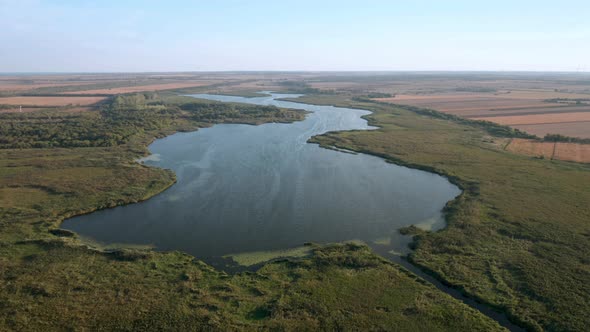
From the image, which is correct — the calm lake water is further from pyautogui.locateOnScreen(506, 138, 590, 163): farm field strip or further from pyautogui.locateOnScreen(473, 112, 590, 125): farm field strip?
pyautogui.locateOnScreen(473, 112, 590, 125): farm field strip

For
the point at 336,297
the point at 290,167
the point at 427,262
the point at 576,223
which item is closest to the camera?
the point at 336,297

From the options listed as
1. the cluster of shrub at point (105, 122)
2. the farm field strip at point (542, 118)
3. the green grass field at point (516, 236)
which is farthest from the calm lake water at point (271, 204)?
the farm field strip at point (542, 118)

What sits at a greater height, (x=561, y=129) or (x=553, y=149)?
(x=561, y=129)

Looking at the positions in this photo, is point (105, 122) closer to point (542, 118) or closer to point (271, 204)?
point (271, 204)

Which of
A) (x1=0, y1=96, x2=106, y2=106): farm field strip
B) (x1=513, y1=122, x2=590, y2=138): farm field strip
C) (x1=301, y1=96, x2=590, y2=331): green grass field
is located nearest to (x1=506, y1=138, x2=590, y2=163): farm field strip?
(x1=301, y1=96, x2=590, y2=331): green grass field

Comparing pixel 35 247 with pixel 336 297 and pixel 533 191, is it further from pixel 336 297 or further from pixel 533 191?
pixel 533 191

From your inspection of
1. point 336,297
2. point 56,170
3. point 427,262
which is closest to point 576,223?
point 427,262

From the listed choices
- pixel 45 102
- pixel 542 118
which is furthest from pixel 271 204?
pixel 45 102
